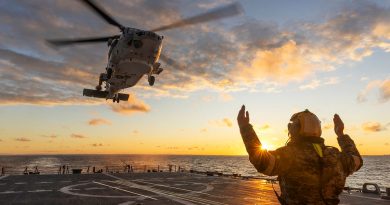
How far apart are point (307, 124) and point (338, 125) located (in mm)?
1001

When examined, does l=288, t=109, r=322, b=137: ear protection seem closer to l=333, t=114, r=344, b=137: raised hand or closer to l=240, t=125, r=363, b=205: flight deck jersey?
l=240, t=125, r=363, b=205: flight deck jersey

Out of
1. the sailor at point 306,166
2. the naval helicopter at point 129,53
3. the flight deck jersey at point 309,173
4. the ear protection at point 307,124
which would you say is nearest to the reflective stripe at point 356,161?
the sailor at point 306,166

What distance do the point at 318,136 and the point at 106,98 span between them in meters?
32.0

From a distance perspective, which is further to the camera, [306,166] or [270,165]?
[306,166]

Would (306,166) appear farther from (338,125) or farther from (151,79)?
(151,79)

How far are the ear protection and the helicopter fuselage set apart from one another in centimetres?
2199

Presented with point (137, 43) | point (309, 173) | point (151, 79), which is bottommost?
point (309, 173)

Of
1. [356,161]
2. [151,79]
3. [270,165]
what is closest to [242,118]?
[270,165]

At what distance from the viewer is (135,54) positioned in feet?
84.2

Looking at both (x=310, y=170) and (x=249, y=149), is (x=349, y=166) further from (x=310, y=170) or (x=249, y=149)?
(x=249, y=149)

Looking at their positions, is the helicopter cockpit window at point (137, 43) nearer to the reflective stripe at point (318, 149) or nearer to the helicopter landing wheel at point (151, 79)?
the helicopter landing wheel at point (151, 79)

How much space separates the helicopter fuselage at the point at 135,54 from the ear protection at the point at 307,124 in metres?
22.0

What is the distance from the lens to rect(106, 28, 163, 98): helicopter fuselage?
83.4 feet

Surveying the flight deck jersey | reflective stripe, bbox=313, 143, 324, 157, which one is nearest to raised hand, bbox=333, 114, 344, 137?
the flight deck jersey
